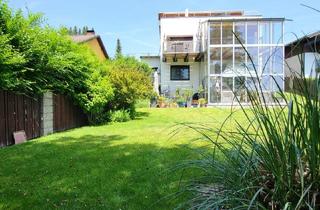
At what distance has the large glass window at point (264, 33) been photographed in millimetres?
22047

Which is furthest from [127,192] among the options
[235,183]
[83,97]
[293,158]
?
[83,97]

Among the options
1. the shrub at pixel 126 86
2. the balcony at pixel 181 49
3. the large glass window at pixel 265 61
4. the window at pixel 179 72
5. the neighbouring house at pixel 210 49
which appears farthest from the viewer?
the window at pixel 179 72

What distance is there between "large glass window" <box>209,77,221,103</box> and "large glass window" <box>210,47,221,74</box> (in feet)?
1.71

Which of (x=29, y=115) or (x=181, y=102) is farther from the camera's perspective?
(x=181, y=102)

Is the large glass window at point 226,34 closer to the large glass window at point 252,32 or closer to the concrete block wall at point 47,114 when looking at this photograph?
the large glass window at point 252,32

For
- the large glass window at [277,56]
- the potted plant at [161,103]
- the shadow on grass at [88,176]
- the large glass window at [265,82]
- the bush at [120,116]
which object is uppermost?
the large glass window at [277,56]

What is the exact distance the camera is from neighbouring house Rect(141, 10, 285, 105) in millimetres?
21797

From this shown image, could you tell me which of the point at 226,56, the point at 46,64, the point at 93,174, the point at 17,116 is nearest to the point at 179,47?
the point at 226,56

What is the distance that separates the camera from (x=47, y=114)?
36.3ft

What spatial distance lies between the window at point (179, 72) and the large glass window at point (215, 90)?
313 inches

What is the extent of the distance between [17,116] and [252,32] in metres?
16.6

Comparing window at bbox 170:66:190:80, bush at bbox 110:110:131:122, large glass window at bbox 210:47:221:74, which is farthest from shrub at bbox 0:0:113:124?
window at bbox 170:66:190:80

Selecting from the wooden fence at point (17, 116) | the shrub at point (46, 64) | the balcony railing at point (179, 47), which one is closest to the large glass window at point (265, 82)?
the shrub at point (46, 64)

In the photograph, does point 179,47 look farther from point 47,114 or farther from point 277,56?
point 277,56
